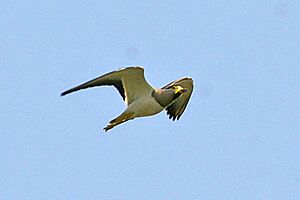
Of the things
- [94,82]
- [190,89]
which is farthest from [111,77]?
[190,89]

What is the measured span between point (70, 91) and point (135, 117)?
5.80ft

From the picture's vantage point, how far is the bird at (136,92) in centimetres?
2084

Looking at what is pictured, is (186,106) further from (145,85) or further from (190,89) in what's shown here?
(145,85)

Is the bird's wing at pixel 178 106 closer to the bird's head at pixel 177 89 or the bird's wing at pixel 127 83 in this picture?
the bird's head at pixel 177 89

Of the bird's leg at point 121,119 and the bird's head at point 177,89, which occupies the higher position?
the bird's head at point 177,89

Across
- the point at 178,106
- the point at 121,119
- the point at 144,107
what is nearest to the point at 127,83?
the point at 144,107

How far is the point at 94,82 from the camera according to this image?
20703 millimetres

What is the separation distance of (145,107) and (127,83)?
0.70 metres

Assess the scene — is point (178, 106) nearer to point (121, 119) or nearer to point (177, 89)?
point (177, 89)

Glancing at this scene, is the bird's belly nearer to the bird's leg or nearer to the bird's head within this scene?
the bird's leg

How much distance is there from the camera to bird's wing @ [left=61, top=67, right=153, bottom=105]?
20.7 metres

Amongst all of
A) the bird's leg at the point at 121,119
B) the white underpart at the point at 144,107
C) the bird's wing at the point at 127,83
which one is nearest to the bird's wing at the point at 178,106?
the bird's wing at the point at 127,83

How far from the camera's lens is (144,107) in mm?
21219

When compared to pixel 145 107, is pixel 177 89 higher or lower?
higher
